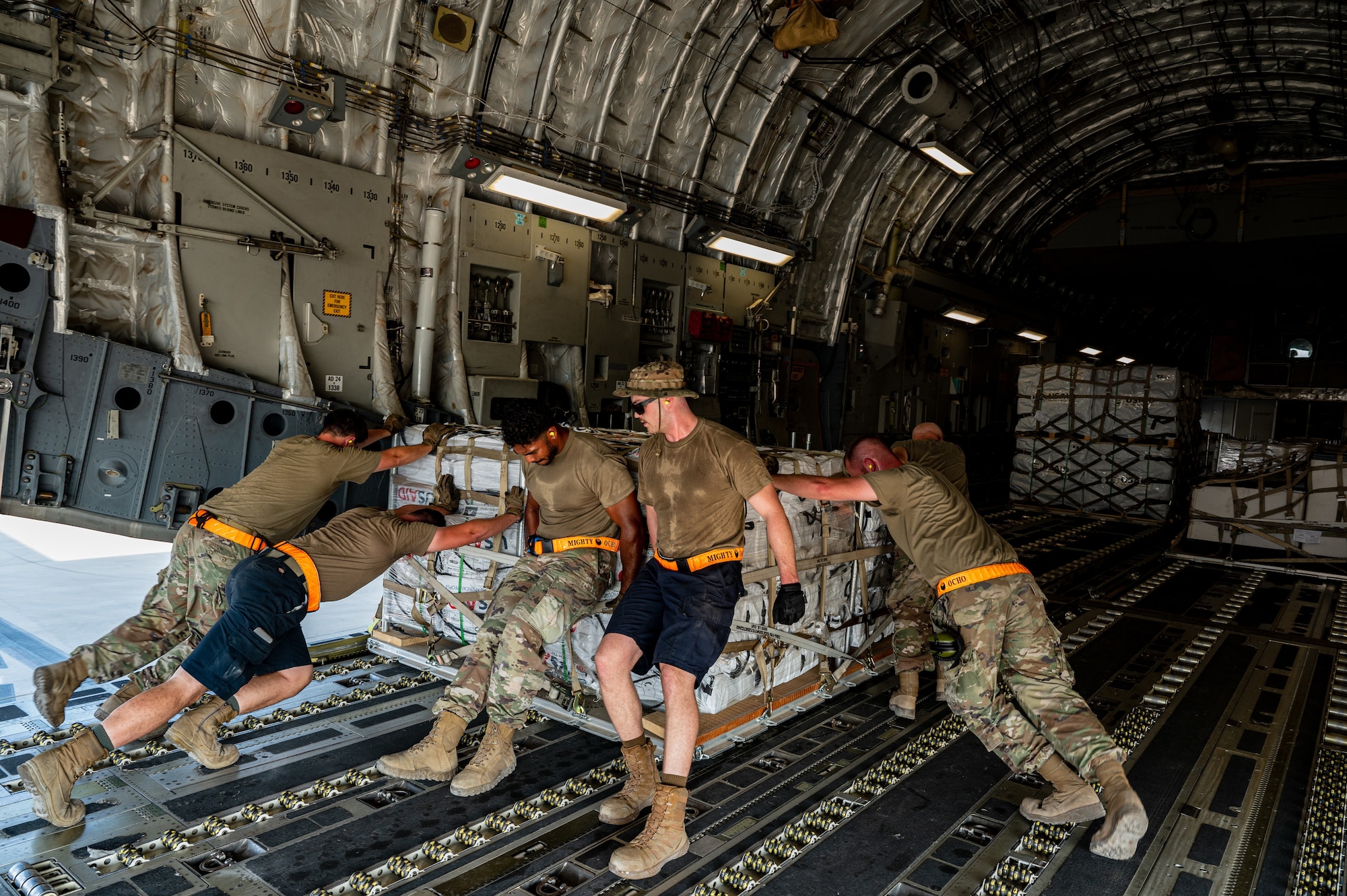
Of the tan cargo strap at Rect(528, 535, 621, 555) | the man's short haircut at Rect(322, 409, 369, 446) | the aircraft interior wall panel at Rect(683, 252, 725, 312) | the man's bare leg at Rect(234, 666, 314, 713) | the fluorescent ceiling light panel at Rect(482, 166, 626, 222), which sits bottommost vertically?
the man's bare leg at Rect(234, 666, 314, 713)

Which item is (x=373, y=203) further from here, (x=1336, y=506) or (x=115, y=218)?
(x=1336, y=506)

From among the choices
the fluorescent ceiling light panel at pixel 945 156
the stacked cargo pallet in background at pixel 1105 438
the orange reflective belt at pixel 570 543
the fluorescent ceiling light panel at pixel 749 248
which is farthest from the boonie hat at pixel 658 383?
the stacked cargo pallet in background at pixel 1105 438

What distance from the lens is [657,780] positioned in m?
3.95

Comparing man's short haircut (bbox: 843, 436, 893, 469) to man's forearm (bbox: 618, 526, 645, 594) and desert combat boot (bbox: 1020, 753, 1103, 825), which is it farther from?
desert combat boot (bbox: 1020, 753, 1103, 825)

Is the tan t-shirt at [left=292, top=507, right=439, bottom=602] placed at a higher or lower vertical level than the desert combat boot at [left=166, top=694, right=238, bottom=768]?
higher

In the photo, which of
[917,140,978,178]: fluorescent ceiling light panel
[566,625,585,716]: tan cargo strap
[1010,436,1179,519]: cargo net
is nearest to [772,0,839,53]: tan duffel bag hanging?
[917,140,978,178]: fluorescent ceiling light panel

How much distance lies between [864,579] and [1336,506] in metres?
8.18

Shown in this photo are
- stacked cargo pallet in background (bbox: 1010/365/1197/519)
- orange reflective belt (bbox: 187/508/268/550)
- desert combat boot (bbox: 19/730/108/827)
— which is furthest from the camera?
stacked cargo pallet in background (bbox: 1010/365/1197/519)

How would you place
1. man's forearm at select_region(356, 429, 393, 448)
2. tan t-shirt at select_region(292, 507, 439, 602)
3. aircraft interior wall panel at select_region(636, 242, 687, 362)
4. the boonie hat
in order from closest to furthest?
1. the boonie hat
2. tan t-shirt at select_region(292, 507, 439, 602)
3. man's forearm at select_region(356, 429, 393, 448)
4. aircraft interior wall panel at select_region(636, 242, 687, 362)

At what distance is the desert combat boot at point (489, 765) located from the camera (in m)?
3.91

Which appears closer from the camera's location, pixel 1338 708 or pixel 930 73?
pixel 1338 708

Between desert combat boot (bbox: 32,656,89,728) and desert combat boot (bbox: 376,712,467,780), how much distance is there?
5.50 ft

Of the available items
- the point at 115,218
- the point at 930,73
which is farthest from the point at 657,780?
the point at 930,73

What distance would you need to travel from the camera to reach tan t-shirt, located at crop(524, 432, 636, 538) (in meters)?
4.39
